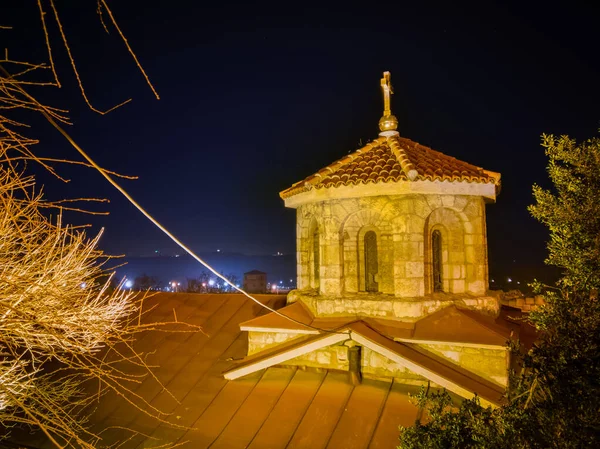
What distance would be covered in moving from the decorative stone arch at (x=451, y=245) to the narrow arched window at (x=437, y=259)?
0.02 metres

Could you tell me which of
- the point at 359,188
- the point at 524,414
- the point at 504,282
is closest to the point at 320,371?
the point at 359,188

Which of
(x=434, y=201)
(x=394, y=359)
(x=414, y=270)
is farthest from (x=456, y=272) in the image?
(x=394, y=359)

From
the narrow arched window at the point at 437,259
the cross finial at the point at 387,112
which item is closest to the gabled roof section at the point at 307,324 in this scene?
the narrow arched window at the point at 437,259

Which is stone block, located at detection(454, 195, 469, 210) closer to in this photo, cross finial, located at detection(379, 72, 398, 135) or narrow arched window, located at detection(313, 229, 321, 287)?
cross finial, located at detection(379, 72, 398, 135)

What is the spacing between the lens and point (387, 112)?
8.48 metres

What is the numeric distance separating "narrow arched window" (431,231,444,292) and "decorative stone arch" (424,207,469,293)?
0.02 metres

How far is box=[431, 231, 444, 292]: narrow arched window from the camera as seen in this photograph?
7827mm

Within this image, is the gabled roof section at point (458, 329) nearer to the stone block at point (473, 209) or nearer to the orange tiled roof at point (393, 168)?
the stone block at point (473, 209)

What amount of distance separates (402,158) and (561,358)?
4.25 metres

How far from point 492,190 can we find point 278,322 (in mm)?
4467

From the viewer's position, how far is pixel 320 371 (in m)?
7.27

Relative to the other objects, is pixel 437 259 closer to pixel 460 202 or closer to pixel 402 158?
pixel 460 202

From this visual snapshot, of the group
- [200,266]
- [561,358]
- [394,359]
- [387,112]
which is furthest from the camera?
[200,266]

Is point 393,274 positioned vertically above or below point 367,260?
below
